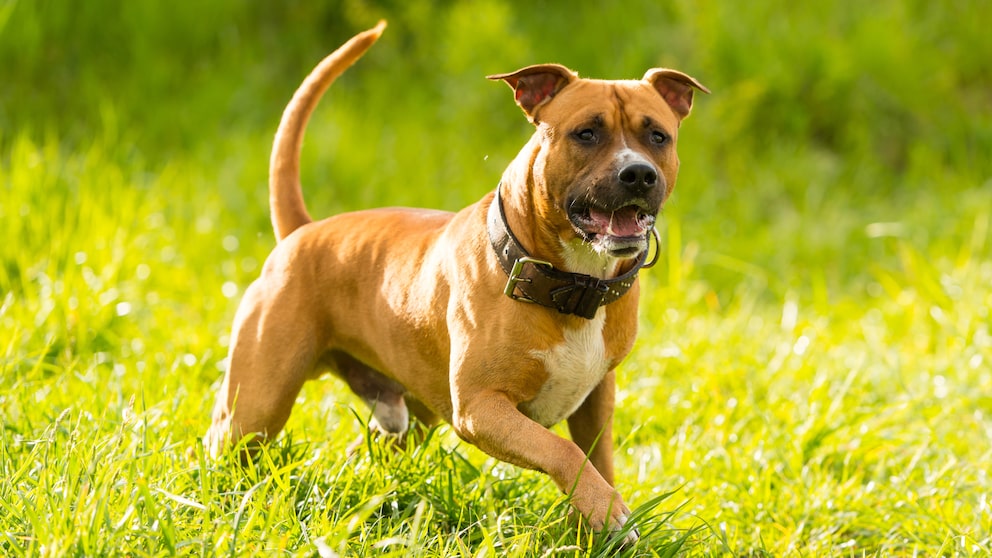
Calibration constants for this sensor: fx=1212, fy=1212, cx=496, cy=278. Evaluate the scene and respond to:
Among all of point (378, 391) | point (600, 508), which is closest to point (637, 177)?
point (600, 508)

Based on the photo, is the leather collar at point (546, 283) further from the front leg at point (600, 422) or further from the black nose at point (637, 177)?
the front leg at point (600, 422)

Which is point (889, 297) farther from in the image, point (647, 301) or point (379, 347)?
point (379, 347)

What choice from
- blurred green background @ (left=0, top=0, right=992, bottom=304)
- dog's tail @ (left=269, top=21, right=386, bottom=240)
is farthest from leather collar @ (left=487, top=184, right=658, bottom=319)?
blurred green background @ (left=0, top=0, right=992, bottom=304)

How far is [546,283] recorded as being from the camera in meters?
3.54

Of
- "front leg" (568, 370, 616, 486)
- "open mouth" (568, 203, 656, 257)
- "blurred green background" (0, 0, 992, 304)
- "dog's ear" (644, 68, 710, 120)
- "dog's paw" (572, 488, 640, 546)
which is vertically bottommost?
"blurred green background" (0, 0, 992, 304)

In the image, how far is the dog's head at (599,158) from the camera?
135 inches

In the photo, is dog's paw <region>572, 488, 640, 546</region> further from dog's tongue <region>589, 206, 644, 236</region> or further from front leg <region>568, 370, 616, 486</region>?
dog's tongue <region>589, 206, 644, 236</region>

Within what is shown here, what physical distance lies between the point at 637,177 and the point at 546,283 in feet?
1.36

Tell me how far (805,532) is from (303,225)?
6.92 ft

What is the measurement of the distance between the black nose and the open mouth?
59mm

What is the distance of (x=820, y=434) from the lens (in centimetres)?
482

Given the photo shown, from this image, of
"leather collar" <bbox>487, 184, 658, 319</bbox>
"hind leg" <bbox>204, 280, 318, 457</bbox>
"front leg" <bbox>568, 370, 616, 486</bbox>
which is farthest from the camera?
"hind leg" <bbox>204, 280, 318, 457</bbox>

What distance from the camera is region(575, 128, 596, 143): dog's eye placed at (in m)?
3.57

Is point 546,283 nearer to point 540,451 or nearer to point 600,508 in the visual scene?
point 540,451
